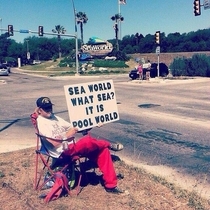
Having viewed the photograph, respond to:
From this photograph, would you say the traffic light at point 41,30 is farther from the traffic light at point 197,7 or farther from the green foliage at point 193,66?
the traffic light at point 197,7

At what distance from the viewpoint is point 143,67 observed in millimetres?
32844

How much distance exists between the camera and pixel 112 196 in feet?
16.5

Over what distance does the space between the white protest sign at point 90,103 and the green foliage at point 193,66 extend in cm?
3048

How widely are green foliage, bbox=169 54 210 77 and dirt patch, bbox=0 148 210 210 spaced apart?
3065cm

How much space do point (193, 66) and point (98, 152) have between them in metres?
32.2

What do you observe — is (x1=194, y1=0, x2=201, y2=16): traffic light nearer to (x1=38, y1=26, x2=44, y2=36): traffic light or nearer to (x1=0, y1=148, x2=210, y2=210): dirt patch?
(x1=38, y1=26, x2=44, y2=36): traffic light

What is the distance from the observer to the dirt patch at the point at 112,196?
4699 mm

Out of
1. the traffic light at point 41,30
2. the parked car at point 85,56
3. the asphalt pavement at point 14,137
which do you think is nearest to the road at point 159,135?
the asphalt pavement at point 14,137

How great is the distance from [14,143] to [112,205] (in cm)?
447

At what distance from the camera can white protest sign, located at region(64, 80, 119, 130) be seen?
553cm

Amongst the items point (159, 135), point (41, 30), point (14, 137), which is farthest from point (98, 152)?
point (41, 30)

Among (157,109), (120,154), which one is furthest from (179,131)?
(157,109)

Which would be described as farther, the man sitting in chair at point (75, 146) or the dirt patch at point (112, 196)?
the man sitting in chair at point (75, 146)

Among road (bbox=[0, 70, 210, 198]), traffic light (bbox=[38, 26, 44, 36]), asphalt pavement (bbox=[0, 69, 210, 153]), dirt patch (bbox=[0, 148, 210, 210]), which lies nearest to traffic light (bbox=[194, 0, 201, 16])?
road (bbox=[0, 70, 210, 198])
